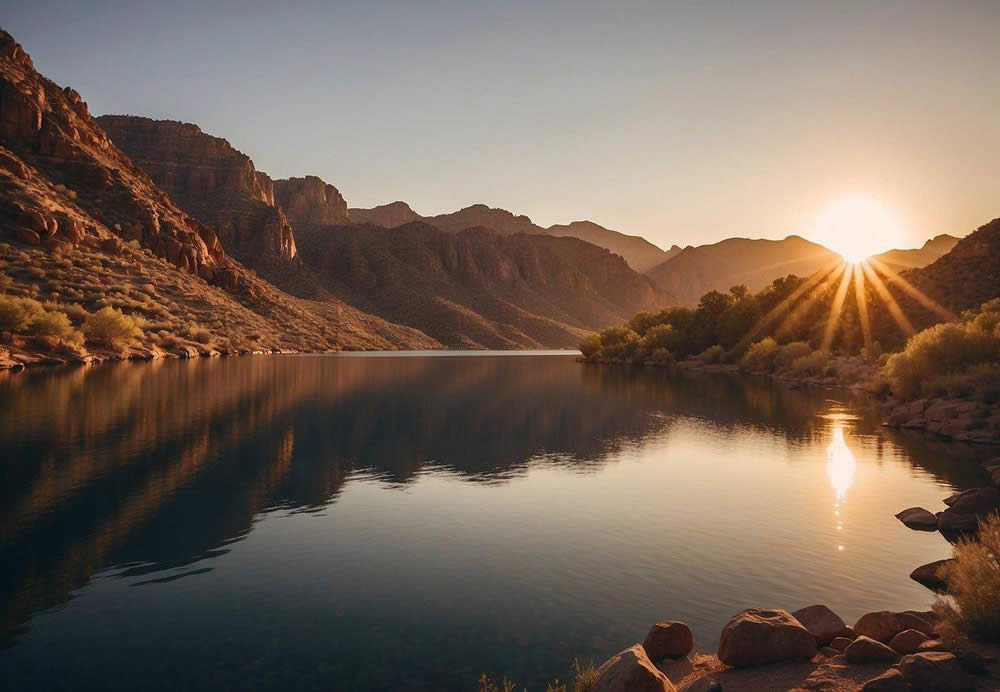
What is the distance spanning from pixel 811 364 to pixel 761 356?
434 inches

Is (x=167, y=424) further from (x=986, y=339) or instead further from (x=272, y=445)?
(x=986, y=339)

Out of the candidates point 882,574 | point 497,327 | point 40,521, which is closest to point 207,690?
point 40,521

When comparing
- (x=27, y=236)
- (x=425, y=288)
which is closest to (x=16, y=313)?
(x=27, y=236)

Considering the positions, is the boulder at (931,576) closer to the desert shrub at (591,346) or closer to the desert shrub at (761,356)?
the desert shrub at (761,356)

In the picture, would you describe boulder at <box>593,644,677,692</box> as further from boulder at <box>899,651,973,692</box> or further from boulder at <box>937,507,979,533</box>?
boulder at <box>937,507,979,533</box>

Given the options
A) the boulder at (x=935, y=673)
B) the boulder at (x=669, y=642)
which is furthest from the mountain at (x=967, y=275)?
the boulder at (x=935, y=673)

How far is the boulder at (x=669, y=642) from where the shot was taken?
7230 mm

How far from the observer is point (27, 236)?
64.4 m

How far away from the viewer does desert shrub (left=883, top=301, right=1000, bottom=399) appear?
30891mm

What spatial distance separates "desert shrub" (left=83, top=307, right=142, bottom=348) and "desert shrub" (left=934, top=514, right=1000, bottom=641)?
63058mm

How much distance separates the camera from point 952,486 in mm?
17266

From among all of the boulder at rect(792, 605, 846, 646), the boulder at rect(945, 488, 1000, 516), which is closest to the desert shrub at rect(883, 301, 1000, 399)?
the boulder at rect(945, 488, 1000, 516)

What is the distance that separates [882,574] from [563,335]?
172311mm

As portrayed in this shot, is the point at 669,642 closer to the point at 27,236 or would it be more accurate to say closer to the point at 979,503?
the point at 979,503
